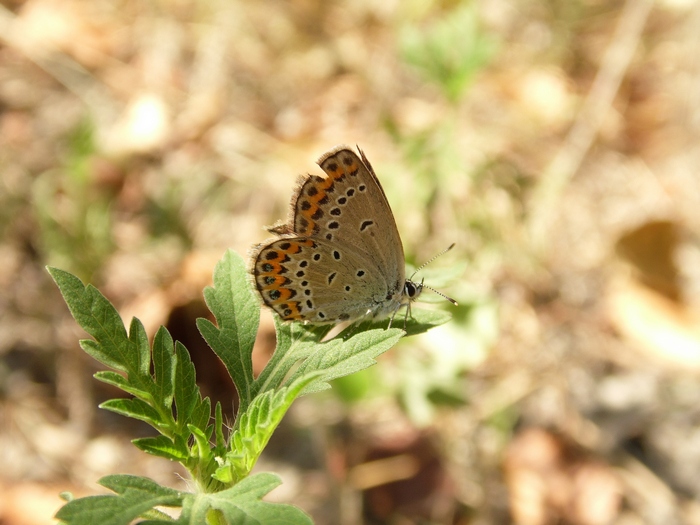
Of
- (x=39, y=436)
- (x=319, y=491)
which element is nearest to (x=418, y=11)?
(x=319, y=491)

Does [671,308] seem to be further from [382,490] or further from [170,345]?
[170,345]

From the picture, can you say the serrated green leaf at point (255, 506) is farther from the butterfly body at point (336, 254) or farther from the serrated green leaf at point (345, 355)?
the butterfly body at point (336, 254)

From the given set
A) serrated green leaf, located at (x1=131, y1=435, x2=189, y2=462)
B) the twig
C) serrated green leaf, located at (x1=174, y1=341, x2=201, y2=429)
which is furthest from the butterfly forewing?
the twig

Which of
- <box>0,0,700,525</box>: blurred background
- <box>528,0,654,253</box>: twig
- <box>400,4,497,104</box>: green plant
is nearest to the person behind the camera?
<box>0,0,700,525</box>: blurred background

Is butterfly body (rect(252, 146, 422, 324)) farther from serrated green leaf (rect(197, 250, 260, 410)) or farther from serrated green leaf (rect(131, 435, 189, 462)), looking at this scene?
serrated green leaf (rect(131, 435, 189, 462))

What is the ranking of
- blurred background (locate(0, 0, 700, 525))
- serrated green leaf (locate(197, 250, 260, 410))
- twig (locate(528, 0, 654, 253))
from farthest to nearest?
twig (locate(528, 0, 654, 253))
blurred background (locate(0, 0, 700, 525))
serrated green leaf (locate(197, 250, 260, 410))

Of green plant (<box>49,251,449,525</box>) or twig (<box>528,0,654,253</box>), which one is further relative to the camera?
twig (<box>528,0,654,253</box>)
